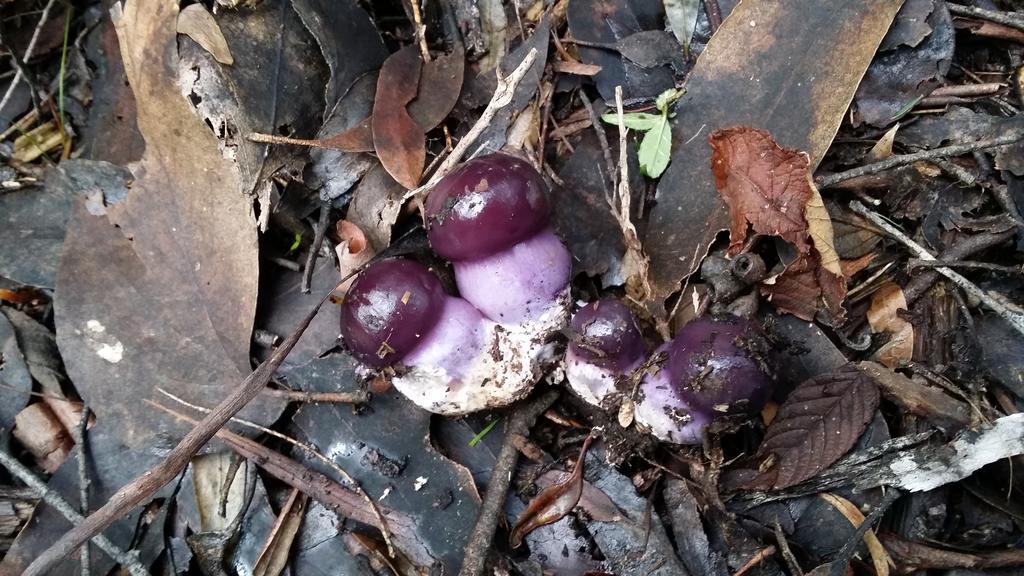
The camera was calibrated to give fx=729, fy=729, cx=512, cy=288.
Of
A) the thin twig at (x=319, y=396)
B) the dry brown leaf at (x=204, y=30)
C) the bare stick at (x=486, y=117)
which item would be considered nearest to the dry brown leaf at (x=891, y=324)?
the bare stick at (x=486, y=117)

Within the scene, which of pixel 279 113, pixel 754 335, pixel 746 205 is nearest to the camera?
pixel 754 335

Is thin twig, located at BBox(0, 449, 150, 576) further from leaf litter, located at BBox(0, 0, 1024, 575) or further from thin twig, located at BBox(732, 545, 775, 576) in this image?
thin twig, located at BBox(732, 545, 775, 576)

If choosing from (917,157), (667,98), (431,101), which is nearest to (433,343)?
(431,101)

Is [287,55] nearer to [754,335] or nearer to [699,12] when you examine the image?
[699,12]

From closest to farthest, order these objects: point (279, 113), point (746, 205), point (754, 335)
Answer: point (754, 335) → point (746, 205) → point (279, 113)

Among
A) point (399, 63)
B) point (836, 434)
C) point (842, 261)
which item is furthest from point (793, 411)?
point (399, 63)

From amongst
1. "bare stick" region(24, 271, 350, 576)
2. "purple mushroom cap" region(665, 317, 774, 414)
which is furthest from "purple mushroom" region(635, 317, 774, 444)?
"bare stick" region(24, 271, 350, 576)
